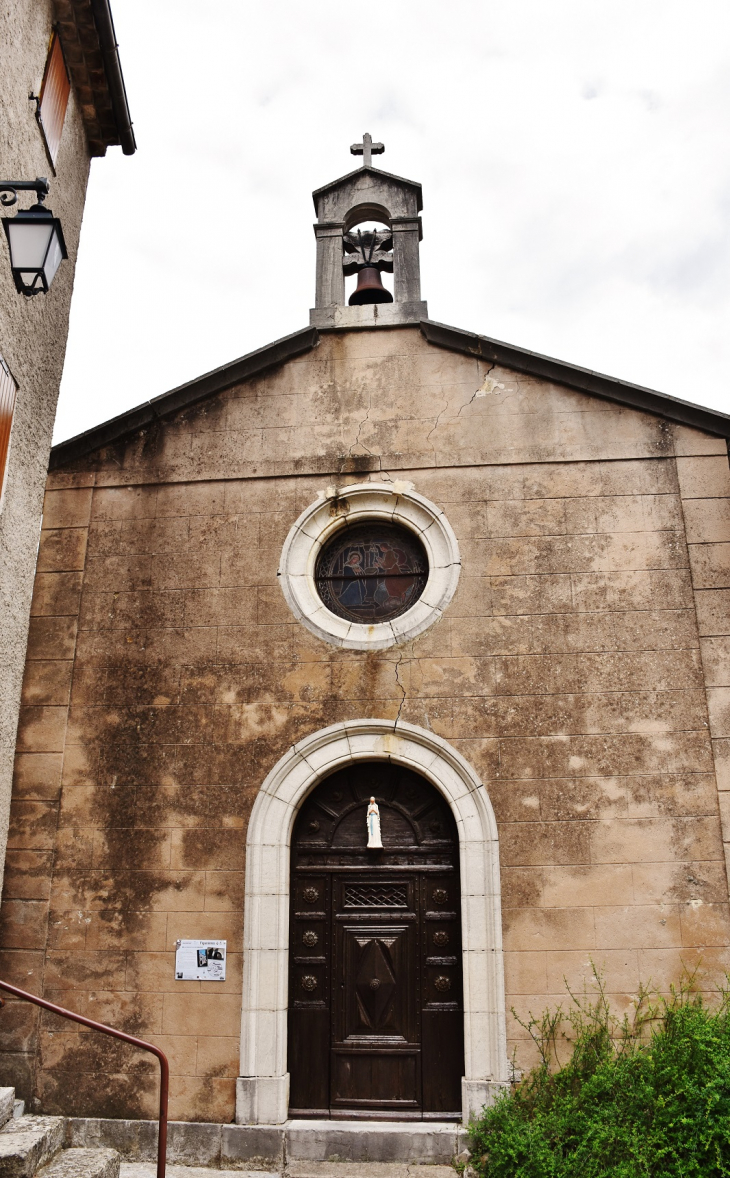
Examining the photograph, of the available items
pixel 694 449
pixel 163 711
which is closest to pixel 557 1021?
pixel 163 711

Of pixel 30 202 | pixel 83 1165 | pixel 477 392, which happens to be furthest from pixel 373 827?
pixel 30 202

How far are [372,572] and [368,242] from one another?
3.22 metres

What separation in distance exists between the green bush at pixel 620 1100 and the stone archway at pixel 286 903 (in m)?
0.33

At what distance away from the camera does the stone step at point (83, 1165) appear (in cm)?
465

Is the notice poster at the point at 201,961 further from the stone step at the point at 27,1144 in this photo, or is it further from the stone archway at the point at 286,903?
the stone step at the point at 27,1144

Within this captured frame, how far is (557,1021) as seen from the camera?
241 inches

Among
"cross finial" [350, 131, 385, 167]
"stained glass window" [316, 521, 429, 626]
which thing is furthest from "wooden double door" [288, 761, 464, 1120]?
"cross finial" [350, 131, 385, 167]

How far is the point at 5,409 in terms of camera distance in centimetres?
583

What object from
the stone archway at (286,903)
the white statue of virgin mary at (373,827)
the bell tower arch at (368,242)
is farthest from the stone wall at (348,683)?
the white statue of virgin mary at (373,827)

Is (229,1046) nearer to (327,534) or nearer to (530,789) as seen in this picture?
(530,789)

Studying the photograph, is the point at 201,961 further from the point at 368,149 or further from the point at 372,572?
the point at 368,149

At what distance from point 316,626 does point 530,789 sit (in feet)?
6.81

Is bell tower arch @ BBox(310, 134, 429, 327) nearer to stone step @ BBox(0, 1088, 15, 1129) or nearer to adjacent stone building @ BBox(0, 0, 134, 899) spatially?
adjacent stone building @ BBox(0, 0, 134, 899)

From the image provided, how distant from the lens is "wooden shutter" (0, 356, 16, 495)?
5.71m
